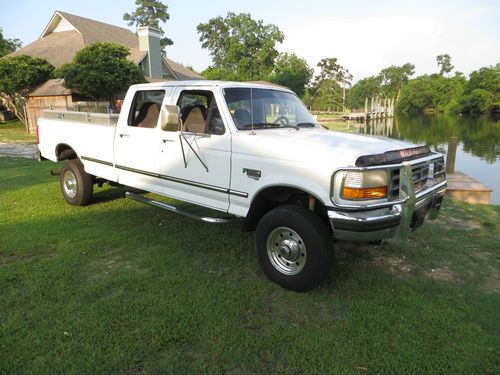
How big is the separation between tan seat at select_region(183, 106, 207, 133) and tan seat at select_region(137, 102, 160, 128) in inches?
27.5

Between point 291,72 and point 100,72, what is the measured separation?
114ft

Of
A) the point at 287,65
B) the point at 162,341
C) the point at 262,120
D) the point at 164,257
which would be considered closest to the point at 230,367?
the point at 162,341

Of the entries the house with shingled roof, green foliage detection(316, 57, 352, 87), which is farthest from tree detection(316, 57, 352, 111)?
the house with shingled roof

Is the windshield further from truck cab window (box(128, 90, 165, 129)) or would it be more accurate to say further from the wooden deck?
the wooden deck

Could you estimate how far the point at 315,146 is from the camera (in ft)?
11.9

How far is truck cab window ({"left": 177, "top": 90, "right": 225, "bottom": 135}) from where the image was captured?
4.46 m

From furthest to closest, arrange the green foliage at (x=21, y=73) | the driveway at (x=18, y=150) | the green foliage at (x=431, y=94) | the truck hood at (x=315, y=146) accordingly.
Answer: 1. the green foliage at (x=431, y=94)
2. the green foliage at (x=21, y=73)
3. the driveway at (x=18, y=150)
4. the truck hood at (x=315, y=146)

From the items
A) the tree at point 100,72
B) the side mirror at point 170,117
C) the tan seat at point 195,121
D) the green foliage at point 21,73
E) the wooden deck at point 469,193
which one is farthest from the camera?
the green foliage at point 21,73

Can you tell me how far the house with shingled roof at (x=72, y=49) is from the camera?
2303 centimetres

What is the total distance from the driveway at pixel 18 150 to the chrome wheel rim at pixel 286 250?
40.1 feet

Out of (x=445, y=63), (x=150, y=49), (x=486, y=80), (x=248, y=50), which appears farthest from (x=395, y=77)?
(x=150, y=49)

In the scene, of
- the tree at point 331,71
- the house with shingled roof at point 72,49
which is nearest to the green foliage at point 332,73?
the tree at point 331,71

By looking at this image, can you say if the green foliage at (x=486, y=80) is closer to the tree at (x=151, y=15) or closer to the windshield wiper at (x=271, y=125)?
the tree at (x=151, y=15)

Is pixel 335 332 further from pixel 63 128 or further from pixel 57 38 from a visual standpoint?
pixel 57 38
